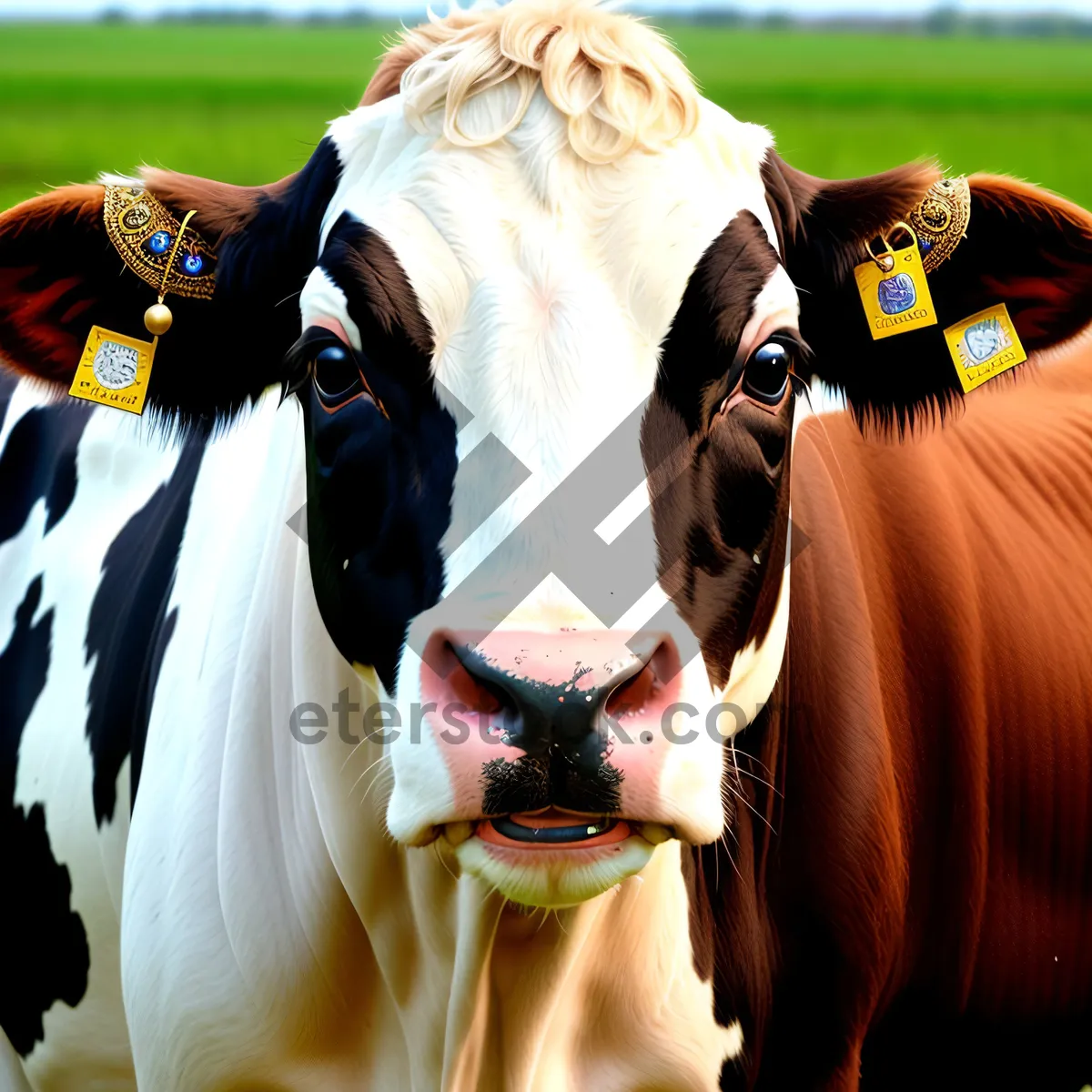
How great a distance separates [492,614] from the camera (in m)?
2.25

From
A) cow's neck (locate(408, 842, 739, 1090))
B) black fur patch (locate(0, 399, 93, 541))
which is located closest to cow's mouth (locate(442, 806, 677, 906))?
cow's neck (locate(408, 842, 739, 1090))

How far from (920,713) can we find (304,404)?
1.58 m

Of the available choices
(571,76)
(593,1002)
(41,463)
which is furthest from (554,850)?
(41,463)

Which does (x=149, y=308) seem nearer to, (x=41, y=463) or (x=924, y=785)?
(x=41, y=463)

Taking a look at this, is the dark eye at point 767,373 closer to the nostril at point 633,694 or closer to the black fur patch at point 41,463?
the nostril at point 633,694

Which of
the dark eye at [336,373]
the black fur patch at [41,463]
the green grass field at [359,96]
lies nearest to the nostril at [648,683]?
the dark eye at [336,373]

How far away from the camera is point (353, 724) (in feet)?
9.59

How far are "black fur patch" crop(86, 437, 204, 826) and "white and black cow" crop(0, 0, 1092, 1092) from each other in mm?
15

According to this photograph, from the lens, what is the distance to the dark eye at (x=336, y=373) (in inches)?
105

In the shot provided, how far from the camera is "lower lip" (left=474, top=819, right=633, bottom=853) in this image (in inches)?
91.3

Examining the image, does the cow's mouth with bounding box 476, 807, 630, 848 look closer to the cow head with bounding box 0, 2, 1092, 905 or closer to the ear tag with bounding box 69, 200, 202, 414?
the cow head with bounding box 0, 2, 1092, 905

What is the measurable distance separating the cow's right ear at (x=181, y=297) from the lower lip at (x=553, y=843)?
1.16 m

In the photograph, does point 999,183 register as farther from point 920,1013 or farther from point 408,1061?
point 408,1061

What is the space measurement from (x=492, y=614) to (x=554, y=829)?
33 centimetres
